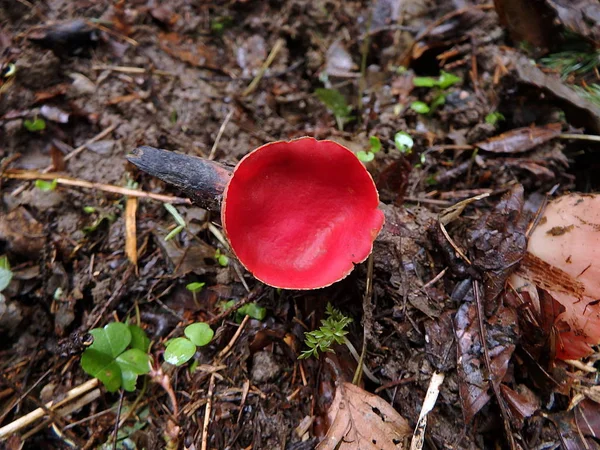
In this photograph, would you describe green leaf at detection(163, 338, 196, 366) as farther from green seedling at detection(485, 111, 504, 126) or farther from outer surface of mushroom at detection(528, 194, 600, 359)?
green seedling at detection(485, 111, 504, 126)

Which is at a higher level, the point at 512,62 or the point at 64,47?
the point at 512,62

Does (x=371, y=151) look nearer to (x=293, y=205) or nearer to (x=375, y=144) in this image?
(x=375, y=144)

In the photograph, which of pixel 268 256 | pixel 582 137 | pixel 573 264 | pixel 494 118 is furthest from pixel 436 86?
pixel 268 256

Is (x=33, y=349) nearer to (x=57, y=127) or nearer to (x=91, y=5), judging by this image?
(x=57, y=127)

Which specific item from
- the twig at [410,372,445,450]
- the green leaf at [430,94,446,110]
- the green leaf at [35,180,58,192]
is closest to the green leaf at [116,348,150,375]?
the green leaf at [35,180,58,192]

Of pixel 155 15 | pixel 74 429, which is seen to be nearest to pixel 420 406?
pixel 74 429

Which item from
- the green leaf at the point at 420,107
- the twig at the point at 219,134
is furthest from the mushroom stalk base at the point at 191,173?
the green leaf at the point at 420,107

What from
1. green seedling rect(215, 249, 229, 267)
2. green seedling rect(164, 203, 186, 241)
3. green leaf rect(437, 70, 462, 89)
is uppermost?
green leaf rect(437, 70, 462, 89)
